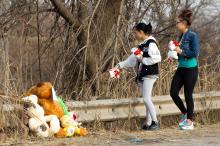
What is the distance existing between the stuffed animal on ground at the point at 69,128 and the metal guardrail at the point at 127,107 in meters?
0.39

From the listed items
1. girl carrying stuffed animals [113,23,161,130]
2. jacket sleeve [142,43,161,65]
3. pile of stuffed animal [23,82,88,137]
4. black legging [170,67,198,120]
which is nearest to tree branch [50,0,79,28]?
girl carrying stuffed animals [113,23,161,130]

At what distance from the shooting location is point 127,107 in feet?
27.6

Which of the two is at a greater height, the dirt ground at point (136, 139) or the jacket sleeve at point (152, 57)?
the jacket sleeve at point (152, 57)

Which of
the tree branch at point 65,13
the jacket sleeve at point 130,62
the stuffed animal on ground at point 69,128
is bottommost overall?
the stuffed animal on ground at point 69,128

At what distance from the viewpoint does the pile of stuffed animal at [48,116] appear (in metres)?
7.19

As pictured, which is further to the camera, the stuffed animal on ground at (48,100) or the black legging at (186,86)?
the black legging at (186,86)

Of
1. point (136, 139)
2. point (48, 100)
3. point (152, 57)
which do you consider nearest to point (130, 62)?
point (152, 57)

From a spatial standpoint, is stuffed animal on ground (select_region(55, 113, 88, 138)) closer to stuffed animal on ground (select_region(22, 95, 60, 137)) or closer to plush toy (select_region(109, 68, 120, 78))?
stuffed animal on ground (select_region(22, 95, 60, 137))

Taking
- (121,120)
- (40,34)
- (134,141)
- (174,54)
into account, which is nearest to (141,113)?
(121,120)

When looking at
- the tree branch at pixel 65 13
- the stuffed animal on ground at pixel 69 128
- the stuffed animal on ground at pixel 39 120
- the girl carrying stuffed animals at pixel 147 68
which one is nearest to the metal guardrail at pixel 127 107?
the girl carrying stuffed animals at pixel 147 68

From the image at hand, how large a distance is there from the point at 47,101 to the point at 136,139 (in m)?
1.33

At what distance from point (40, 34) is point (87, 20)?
4.46ft

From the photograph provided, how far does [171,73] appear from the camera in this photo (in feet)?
31.4

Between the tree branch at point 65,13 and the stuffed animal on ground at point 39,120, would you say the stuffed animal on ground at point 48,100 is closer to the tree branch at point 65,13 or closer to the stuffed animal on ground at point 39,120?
the stuffed animal on ground at point 39,120
